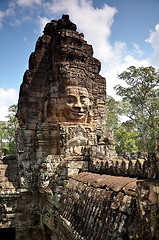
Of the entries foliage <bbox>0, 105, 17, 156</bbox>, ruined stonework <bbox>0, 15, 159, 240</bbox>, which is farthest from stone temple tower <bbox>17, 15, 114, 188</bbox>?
foliage <bbox>0, 105, 17, 156</bbox>

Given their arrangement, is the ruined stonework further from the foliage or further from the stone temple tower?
the foliage

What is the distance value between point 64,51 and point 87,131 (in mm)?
4463

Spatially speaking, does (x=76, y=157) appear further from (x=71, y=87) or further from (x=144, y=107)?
(x=144, y=107)

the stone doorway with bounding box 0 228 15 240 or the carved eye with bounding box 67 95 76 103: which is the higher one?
the carved eye with bounding box 67 95 76 103

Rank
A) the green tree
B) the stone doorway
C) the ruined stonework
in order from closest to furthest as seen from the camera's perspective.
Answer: the ruined stonework < the stone doorway < the green tree

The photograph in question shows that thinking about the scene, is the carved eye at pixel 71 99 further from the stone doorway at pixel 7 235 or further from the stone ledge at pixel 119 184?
the stone doorway at pixel 7 235

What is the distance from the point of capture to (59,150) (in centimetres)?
966

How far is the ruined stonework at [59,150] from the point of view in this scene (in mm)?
5188

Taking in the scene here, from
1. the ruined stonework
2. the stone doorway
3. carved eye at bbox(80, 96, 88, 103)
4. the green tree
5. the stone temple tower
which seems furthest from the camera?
the green tree

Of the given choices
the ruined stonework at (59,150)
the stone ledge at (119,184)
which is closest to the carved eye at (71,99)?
the ruined stonework at (59,150)

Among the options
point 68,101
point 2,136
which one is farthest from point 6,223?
point 2,136

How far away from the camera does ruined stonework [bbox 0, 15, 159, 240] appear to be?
5.19 meters

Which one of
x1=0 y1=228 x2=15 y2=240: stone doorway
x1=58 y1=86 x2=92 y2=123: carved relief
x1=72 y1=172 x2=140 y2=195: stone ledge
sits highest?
x1=58 y1=86 x2=92 y2=123: carved relief

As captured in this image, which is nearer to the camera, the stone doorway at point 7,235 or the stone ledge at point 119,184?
the stone ledge at point 119,184
